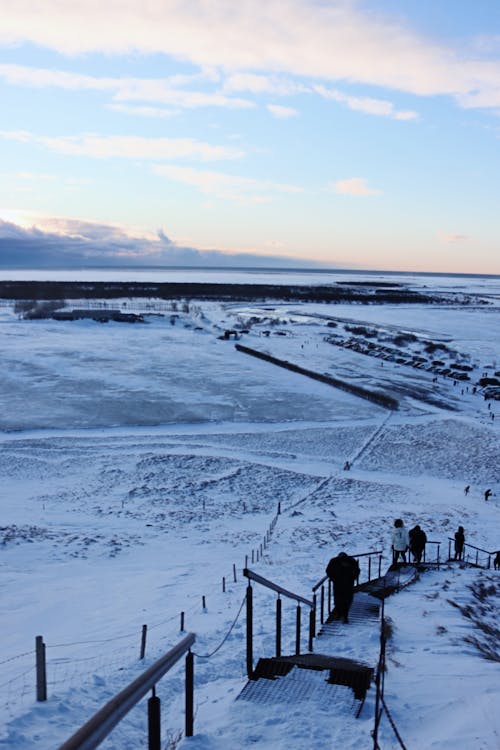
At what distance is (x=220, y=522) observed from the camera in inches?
733

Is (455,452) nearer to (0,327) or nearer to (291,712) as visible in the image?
(291,712)

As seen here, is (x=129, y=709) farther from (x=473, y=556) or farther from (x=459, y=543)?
(x=473, y=556)

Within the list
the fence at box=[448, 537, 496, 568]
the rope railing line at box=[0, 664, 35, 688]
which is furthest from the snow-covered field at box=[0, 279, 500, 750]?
the fence at box=[448, 537, 496, 568]

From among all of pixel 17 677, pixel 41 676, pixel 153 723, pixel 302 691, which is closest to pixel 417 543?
pixel 302 691

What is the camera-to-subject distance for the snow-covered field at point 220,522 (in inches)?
216

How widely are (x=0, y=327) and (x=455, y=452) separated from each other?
63290 millimetres

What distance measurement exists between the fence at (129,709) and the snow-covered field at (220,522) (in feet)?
2.82

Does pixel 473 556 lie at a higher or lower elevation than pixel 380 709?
lower

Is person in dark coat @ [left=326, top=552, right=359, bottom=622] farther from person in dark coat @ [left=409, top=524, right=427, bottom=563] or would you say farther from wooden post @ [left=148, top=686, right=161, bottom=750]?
person in dark coat @ [left=409, top=524, right=427, bottom=563]

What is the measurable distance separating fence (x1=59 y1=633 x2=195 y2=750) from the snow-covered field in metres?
0.86

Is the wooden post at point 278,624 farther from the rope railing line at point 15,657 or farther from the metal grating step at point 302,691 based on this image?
the rope railing line at point 15,657

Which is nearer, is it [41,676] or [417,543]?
[41,676]

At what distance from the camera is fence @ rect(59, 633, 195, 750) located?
9.41ft

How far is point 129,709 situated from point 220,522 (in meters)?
15.6
